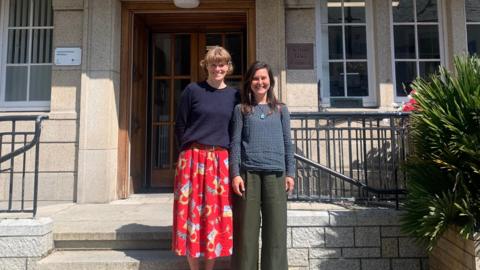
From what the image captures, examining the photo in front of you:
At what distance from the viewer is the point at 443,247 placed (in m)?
3.15

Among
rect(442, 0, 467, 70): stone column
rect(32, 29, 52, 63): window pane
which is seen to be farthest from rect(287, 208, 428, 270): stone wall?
rect(32, 29, 52, 63): window pane

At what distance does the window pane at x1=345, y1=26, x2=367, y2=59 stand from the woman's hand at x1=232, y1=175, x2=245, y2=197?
3461mm

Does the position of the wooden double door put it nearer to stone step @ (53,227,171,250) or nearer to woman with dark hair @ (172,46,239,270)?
stone step @ (53,227,171,250)

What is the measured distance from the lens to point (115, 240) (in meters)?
3.62

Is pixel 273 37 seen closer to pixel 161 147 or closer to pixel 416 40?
pixel 416 40

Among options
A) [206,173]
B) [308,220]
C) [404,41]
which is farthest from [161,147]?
[404,41]

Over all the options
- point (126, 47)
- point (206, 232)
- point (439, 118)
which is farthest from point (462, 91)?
point (126, 47)

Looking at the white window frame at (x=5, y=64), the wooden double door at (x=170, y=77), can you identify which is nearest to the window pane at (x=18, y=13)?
the white window frame at (x=5, y=64)

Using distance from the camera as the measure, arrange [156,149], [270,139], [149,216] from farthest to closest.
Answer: [156,149] < [149,216] < [270,139]

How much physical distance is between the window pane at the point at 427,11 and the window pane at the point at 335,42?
118 centimetres

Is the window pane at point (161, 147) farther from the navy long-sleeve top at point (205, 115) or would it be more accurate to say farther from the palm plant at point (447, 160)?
the palm plant at point (447, 160)

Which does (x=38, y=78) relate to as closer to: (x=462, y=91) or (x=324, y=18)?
(x=324, y=18)

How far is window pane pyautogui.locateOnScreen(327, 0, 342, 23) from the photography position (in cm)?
554

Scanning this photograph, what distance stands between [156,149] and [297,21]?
286 cm
